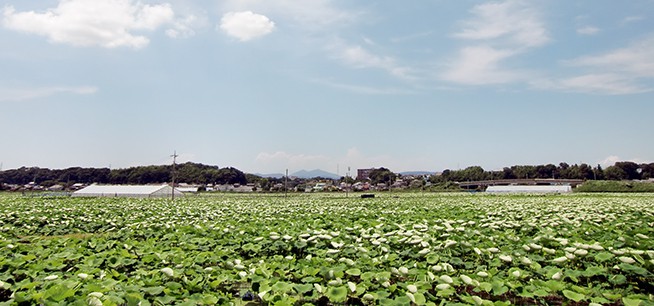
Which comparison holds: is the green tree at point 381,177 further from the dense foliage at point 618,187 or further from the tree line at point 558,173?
the dense foliage at point 618,187

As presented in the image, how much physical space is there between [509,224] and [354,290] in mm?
6657

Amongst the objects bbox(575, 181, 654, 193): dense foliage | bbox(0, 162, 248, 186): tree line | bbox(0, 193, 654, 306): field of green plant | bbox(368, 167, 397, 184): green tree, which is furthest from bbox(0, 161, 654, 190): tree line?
bbox(0, 193, 654, 306): field of green plant

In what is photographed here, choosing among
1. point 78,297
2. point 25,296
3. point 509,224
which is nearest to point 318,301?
point 78,297

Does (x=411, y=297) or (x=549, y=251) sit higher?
(x=549, y=251)

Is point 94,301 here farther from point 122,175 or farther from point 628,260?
point 122,175

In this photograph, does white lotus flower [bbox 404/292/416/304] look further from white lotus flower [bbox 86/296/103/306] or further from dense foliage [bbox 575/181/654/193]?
dense foliage [bbox 575/181/654/193]

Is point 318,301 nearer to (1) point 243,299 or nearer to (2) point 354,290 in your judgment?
(2) point 354,290

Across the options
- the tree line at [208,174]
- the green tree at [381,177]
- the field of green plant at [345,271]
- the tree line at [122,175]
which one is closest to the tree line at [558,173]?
the tree line at [208,174]

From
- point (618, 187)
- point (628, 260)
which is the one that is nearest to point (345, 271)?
point (628, 260)

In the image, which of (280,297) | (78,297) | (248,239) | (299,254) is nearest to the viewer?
(78,297)

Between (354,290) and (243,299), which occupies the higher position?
(354,290)

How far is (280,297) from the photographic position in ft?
13.6

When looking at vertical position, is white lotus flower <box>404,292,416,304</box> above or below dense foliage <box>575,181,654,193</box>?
above

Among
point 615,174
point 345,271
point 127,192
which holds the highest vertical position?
point 615,174
